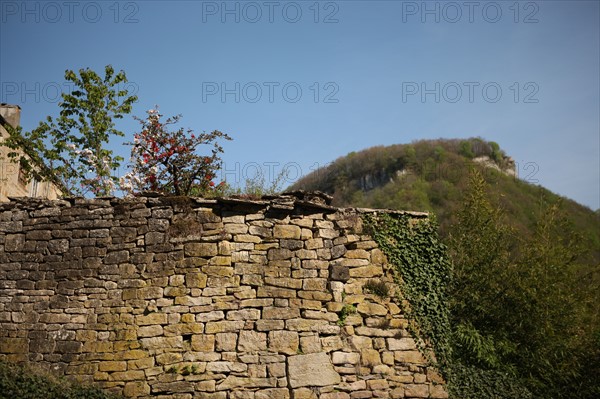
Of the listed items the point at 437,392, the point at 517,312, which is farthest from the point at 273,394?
the point at 517,312

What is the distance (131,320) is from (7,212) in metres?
2.94

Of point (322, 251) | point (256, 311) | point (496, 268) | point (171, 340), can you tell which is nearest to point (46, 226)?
point (171, 340)

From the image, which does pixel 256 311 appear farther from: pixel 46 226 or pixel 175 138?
pixel 175 138

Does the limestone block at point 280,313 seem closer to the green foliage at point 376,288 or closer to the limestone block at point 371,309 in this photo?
the limestone block at point 371,309

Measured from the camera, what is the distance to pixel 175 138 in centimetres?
1209

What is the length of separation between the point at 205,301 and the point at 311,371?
188cm

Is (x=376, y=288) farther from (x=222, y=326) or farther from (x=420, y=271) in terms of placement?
(x=222, y=326)

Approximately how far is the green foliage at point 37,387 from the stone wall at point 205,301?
0.82ft

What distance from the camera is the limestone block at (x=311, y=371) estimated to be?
7.62m

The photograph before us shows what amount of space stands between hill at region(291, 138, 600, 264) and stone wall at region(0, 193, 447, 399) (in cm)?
1939

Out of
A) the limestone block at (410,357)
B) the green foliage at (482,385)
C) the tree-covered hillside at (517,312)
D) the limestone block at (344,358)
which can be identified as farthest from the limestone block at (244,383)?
the green foliage at (482,385)

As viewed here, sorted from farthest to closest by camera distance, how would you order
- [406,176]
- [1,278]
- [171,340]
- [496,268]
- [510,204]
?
[406,176] → [510,204] → [496,268] → [1,278] → [171,340]

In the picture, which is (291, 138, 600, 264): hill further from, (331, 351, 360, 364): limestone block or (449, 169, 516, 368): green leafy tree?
(331, 351, 360, 364): limestone block

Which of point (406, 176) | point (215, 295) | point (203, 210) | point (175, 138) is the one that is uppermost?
point (406, 176)
